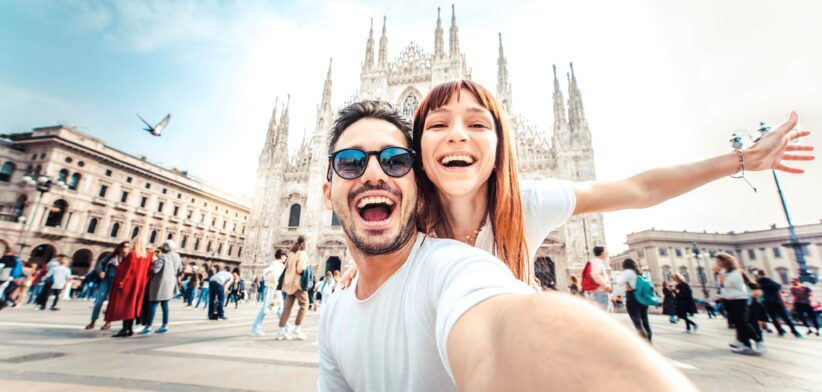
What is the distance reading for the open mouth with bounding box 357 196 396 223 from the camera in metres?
1.10

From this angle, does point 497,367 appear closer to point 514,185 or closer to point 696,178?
point 514,185

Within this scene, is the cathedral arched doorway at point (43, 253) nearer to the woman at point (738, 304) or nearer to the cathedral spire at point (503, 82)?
the cathedral spire at point (503, 82)

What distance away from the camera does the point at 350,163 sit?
121 cm

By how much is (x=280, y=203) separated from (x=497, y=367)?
75.6ft

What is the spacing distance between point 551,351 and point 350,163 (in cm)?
98

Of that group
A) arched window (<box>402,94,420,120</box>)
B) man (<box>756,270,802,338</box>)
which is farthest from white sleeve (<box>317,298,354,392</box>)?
arched window (<box>402,94,420,120</box>)

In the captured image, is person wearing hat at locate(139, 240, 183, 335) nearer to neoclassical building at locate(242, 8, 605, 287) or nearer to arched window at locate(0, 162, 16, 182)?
neoclassical building at locate(242, 8, 605, 287)

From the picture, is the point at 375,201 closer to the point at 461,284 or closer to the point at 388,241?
the point at 388,241

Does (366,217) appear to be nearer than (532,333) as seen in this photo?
No

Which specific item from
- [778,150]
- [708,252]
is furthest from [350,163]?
[708,252]

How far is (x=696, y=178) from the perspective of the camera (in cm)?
153

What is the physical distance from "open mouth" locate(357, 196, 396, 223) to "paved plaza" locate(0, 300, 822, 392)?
177cm

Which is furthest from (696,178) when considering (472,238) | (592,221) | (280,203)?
(280,203)

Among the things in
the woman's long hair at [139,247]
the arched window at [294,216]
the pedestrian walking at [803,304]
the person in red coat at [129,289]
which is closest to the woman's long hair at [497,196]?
the person in red coat at [129,289]
